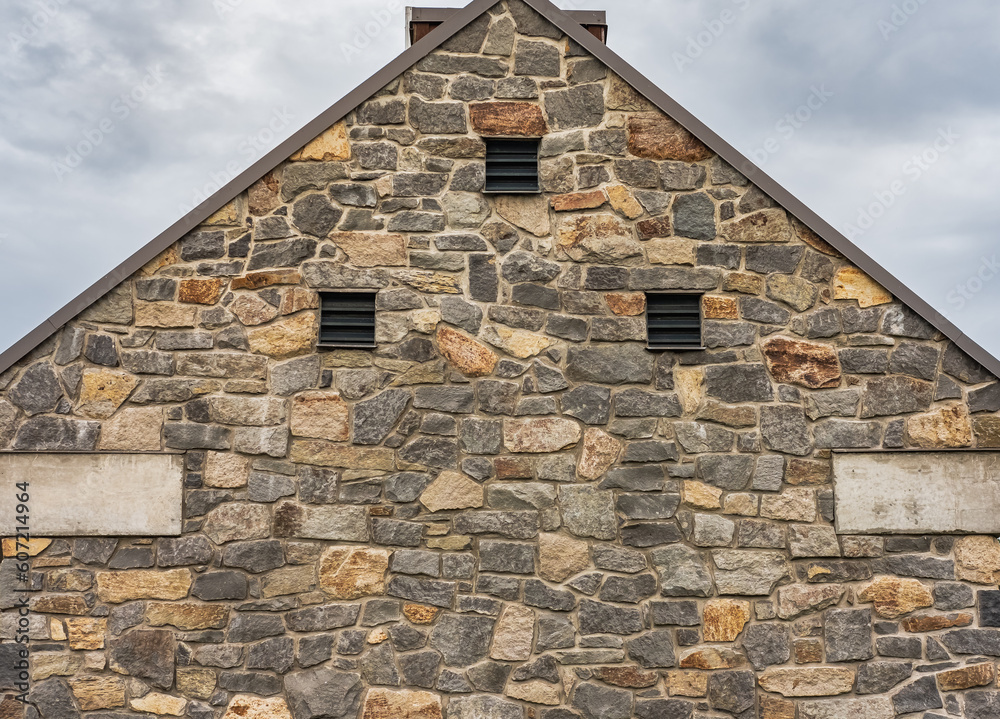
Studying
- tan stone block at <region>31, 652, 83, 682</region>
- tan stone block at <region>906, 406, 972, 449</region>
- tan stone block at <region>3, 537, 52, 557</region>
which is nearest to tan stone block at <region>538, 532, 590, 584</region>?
tan stone block at <region>906, 406, 972, 449</region>

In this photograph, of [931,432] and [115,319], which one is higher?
[115,319]

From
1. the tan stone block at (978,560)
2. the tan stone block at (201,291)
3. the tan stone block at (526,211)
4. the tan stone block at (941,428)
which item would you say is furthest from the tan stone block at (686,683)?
the tan stone block at (201,291)

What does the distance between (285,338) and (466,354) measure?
126 centimetres

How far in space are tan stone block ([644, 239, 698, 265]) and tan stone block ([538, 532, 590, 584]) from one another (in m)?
2.04

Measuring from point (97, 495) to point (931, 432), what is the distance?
18.6ft

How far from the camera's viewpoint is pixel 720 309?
5.54 meters

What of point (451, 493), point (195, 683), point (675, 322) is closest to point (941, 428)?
point (675, 322)

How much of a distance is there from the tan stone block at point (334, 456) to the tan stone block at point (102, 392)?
1210 millimetres

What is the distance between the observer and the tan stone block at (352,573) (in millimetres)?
5250

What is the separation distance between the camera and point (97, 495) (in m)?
5.28

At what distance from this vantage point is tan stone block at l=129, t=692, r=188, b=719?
5133mm

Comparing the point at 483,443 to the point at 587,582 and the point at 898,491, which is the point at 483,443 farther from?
the point at 898,491

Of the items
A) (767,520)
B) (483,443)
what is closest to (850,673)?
(767,520)
